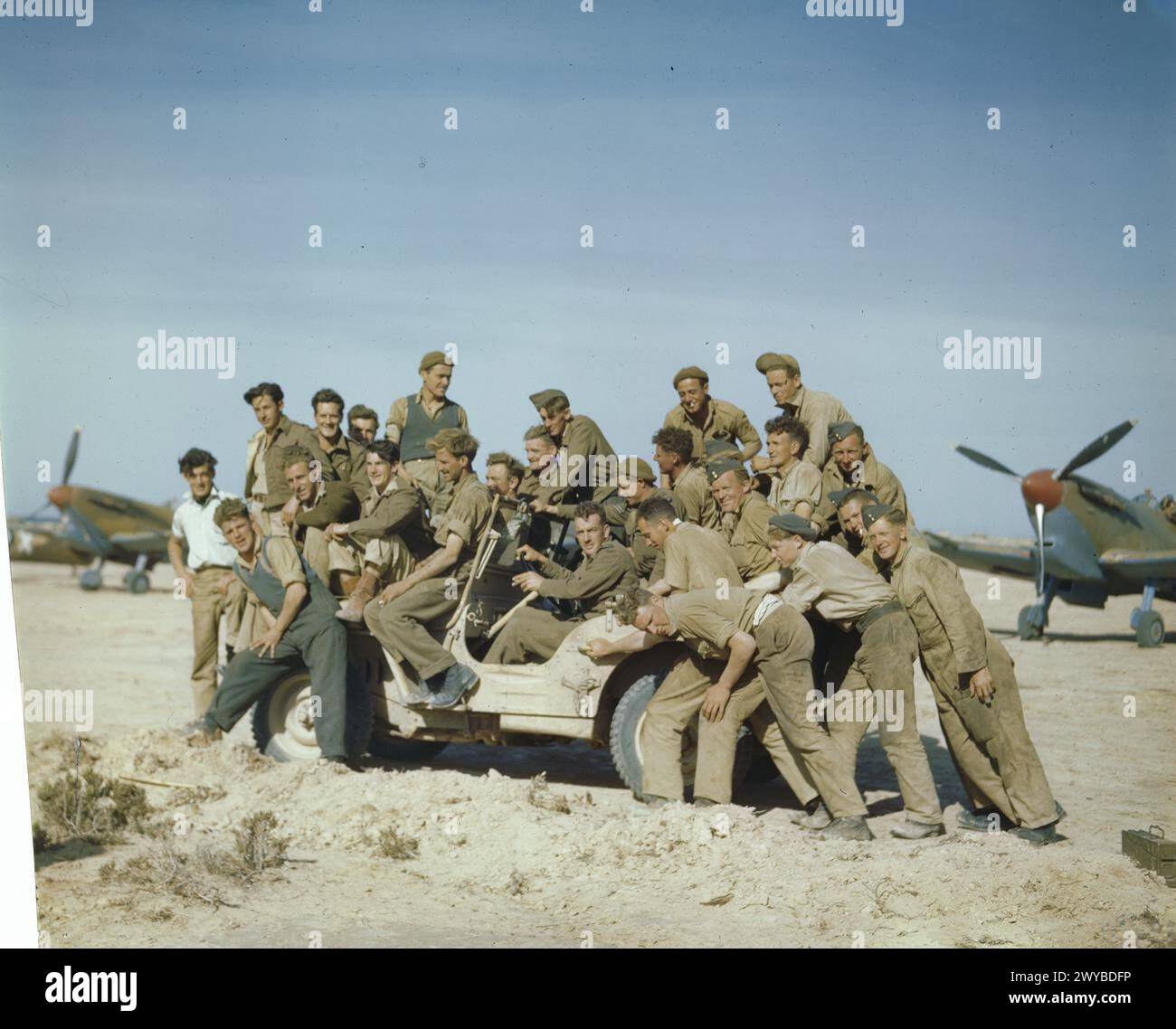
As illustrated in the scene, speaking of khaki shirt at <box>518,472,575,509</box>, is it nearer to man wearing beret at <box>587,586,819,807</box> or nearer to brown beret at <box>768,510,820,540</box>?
man wearing beret at <box>587,586,819,807</box>

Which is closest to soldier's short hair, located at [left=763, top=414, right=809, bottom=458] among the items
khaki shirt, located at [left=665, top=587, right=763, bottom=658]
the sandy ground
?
khaki shirt, located at [left=665, top=587, right=763, bottom=658]

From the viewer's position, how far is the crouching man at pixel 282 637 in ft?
31.3

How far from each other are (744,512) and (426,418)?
290cm

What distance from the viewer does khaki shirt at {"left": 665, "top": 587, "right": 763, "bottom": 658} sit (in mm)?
8297

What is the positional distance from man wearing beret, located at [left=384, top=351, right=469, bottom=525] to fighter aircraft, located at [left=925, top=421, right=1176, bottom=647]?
12851mm

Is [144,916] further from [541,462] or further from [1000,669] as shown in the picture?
[1000,669]

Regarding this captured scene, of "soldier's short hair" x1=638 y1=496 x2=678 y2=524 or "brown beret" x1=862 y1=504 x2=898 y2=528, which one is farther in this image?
"soldier's short hair" x1=638 y1=496 x2=678 y2=524

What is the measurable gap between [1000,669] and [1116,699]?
296 inches

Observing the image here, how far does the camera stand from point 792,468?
928cm

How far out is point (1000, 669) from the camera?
329 inches

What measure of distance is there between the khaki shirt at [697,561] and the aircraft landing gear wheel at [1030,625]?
13829mm

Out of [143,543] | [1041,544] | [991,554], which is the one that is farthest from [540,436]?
[143,543]

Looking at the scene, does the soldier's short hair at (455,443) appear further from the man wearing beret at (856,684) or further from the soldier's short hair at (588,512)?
the man wearing beret at (856,684)

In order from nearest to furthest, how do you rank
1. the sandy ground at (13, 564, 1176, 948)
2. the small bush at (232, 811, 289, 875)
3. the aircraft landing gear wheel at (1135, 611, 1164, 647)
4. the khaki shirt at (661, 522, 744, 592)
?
the sandy ground at (13, 564, 1176, 948)
the small bush at (232, 811, 289, 875)
the khaki shirt at (661, 522, 744, 592)
the aircraft landing gear wheel at (1135, 611, 1164, 647)
